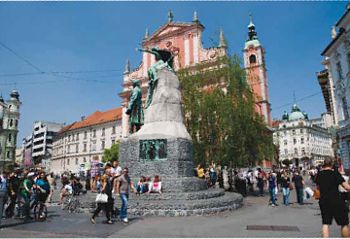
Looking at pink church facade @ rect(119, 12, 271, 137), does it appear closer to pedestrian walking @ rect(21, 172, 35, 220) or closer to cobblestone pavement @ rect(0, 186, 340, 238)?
cobblestone pavement @ rect(0, 186, 340, 238)

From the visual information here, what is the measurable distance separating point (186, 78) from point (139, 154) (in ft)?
37.8

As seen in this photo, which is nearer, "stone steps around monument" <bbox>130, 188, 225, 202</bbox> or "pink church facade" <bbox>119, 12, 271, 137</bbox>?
"stone steps around monument" <bbox>130, 188, 225, 202</bbox>

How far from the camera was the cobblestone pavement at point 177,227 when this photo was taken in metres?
6.46

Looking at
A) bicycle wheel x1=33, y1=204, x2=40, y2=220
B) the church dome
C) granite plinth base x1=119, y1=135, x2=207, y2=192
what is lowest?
bicycle wheel x1=33, y1=204, x2=40, y2=220

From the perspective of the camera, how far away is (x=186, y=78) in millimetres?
21703

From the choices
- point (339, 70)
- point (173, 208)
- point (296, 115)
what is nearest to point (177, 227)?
point (173, 208)

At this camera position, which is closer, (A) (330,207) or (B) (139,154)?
(A) (330,207)

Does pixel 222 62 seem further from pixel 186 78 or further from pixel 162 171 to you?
pixel 162 171

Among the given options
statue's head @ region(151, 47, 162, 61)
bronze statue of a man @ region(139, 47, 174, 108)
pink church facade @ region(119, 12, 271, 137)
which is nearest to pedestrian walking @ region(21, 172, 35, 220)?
bronze statue of a man @ region(139, 47, 174, 108)

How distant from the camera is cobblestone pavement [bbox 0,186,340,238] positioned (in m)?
6.46

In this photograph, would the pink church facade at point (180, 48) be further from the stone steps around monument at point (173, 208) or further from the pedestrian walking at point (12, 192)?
the pedestrian walking at point (12, 192)

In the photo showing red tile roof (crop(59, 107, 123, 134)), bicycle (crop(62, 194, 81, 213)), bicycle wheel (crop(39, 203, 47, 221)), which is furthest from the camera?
red tile roof (crop(59, 107, 123, 134))

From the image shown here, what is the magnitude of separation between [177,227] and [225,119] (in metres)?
11.9

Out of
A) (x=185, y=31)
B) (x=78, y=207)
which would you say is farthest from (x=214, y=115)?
(x=185, y=31)
